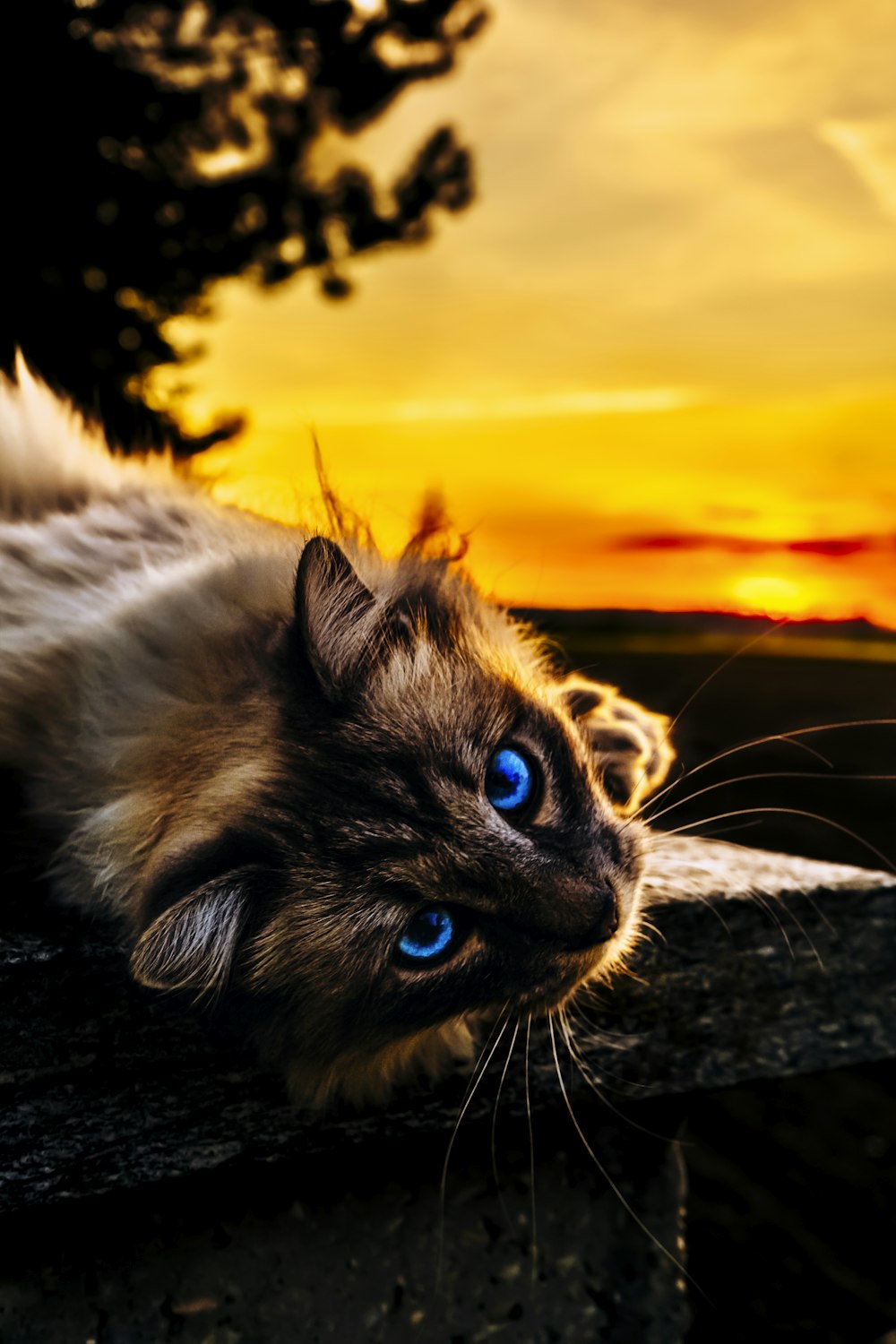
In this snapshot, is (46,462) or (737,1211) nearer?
(46,462)

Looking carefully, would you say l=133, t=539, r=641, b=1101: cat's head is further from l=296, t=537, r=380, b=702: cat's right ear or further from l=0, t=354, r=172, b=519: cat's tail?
l=0, t=354, r=172, b=519: cat's tail

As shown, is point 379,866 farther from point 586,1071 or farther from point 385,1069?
point 586,1071

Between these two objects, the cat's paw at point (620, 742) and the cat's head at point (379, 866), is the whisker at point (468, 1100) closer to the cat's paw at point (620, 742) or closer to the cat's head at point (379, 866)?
the cat's head at point (379, 866)

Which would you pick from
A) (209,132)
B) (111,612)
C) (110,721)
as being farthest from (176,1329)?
(209,132)

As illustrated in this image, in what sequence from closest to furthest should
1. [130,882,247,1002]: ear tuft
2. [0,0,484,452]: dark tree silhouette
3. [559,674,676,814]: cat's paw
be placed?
[130,882,247,1002]: ear tuft
[559,674,676,814]: cat's paw
[0,0,484,452]: dark tree silhouette

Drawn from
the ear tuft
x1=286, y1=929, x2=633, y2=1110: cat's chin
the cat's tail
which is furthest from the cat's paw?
the cat's tail

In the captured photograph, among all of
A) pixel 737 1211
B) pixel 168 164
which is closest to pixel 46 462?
pixel 737 1211

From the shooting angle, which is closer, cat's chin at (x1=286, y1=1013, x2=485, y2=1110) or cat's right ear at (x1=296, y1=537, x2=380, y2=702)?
cat's right ear at (x1=296, y1=537, x2=380, y2=702)
